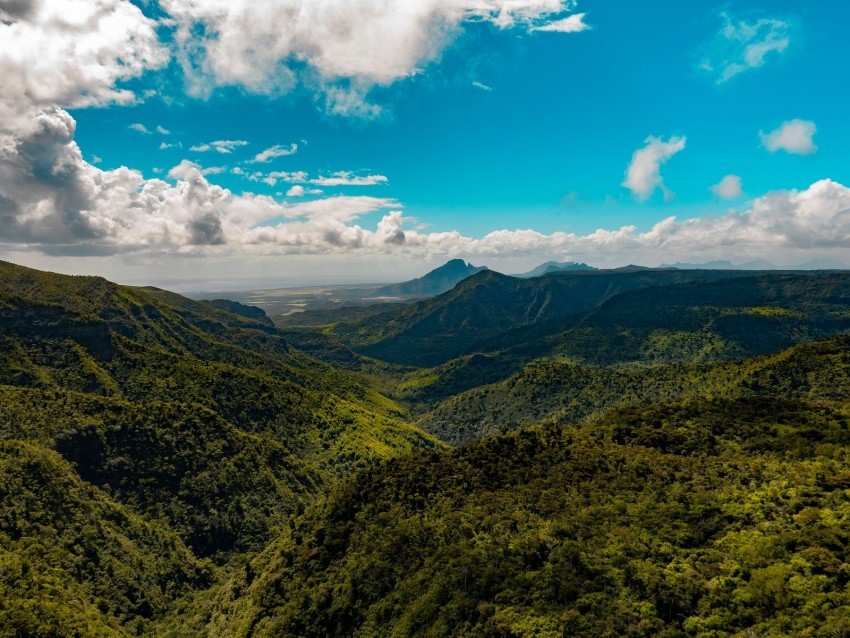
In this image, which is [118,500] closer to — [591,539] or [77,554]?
[77,554]

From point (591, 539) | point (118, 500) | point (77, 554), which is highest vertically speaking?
point (591, 539)

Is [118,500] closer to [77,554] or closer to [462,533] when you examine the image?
[77,554]

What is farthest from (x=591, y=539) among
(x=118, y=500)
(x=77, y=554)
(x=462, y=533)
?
(x=118, y=500)

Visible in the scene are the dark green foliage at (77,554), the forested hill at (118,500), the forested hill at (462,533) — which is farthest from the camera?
the forested hill at (118,500)

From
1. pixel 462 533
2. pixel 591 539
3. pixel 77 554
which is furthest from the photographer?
pixel 77 554

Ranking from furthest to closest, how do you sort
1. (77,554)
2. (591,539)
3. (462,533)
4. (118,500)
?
(118,500) < (77,554) < (462,533) < (591,539)

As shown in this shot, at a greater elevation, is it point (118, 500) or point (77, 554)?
point (77, 554)

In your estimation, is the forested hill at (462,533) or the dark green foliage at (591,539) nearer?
the dark green foliage at (591,539)

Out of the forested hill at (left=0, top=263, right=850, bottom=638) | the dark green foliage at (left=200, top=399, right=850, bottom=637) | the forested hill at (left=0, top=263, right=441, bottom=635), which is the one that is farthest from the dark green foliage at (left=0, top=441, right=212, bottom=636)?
the dark green foliage at (left=200, top=399, right=850, bottom=637)

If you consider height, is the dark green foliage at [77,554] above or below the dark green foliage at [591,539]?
below

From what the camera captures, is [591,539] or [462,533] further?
[462,533]

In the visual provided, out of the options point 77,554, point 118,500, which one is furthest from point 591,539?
point 118,500

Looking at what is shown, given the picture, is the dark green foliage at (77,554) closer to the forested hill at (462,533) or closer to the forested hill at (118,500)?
the forested hill at (118,500)

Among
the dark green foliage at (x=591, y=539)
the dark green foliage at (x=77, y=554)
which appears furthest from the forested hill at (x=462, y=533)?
the dark green foliage at (x=77, y=554)
